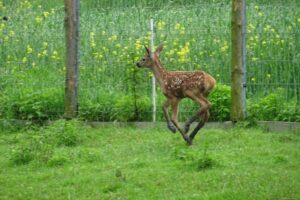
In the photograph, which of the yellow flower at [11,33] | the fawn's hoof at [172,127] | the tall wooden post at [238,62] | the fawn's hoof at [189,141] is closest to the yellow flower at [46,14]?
the yellow flower at [11,33]

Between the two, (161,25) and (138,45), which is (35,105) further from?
(161,25)

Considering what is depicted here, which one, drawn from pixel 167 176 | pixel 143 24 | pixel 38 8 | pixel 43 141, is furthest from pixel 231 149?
pixel 38 8

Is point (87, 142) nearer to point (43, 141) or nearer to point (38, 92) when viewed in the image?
point (43, 141)

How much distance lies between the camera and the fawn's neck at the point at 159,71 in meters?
12.6

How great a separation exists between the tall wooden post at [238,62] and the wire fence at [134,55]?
277 mm

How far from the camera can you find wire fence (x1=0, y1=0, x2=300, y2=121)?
1340 cm

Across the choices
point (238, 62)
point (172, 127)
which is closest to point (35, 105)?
point (172, 127)

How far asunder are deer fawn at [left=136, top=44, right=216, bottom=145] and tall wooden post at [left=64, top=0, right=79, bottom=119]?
1.90m

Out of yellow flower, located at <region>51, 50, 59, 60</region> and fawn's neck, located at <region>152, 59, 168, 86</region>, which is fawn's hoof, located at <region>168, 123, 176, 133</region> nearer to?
fawn's neck, located at <region>152, 59, 168, 86</region>

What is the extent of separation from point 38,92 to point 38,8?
64.3 inches

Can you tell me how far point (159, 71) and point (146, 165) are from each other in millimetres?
2598

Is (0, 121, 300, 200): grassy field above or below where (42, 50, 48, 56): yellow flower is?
below

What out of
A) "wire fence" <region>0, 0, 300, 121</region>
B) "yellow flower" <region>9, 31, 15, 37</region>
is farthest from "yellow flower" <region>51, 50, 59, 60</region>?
"yellow flower" <region>9, 31, 15, 37</region>

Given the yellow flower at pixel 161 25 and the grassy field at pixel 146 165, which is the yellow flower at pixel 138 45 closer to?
the yellow flower at pixel 161 25
